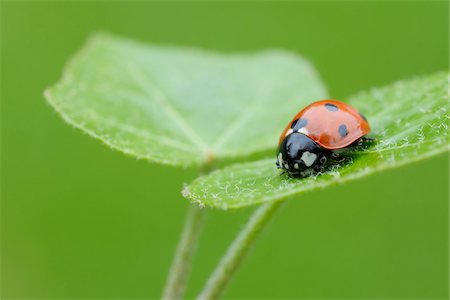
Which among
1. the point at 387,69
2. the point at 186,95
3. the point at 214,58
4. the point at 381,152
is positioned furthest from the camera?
the point at 387,69

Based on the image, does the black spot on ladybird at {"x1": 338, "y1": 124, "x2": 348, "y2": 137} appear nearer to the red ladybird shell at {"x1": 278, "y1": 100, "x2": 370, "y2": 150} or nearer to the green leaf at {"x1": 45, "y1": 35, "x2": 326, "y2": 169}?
the red ladybird shell at {"x1": 278, "y1": 100, "x2": 370, "y2": 150}

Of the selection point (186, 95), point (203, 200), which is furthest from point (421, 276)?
point (203, 200)

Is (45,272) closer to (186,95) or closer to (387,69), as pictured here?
(186,95)

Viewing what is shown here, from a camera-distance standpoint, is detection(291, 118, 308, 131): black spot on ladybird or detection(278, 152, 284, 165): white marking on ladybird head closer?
detection(278, 152, 284, 165): white marking on ladybird head

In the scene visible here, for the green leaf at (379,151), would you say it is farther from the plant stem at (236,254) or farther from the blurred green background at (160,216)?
the blurred green background at (160,216)

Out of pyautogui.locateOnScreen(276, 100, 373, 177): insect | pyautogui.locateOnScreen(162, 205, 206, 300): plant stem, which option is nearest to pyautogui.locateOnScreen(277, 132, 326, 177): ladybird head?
pyautogui.locateOnScreen(276, 100, 373, 177): insect

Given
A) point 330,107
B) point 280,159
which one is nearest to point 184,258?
point 280,159

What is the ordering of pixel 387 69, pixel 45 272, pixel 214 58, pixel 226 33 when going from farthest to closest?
pixel 226 33
pixel 387 69
pixel 45 272
pixel 214 58

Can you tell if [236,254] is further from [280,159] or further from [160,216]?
[160,216]
